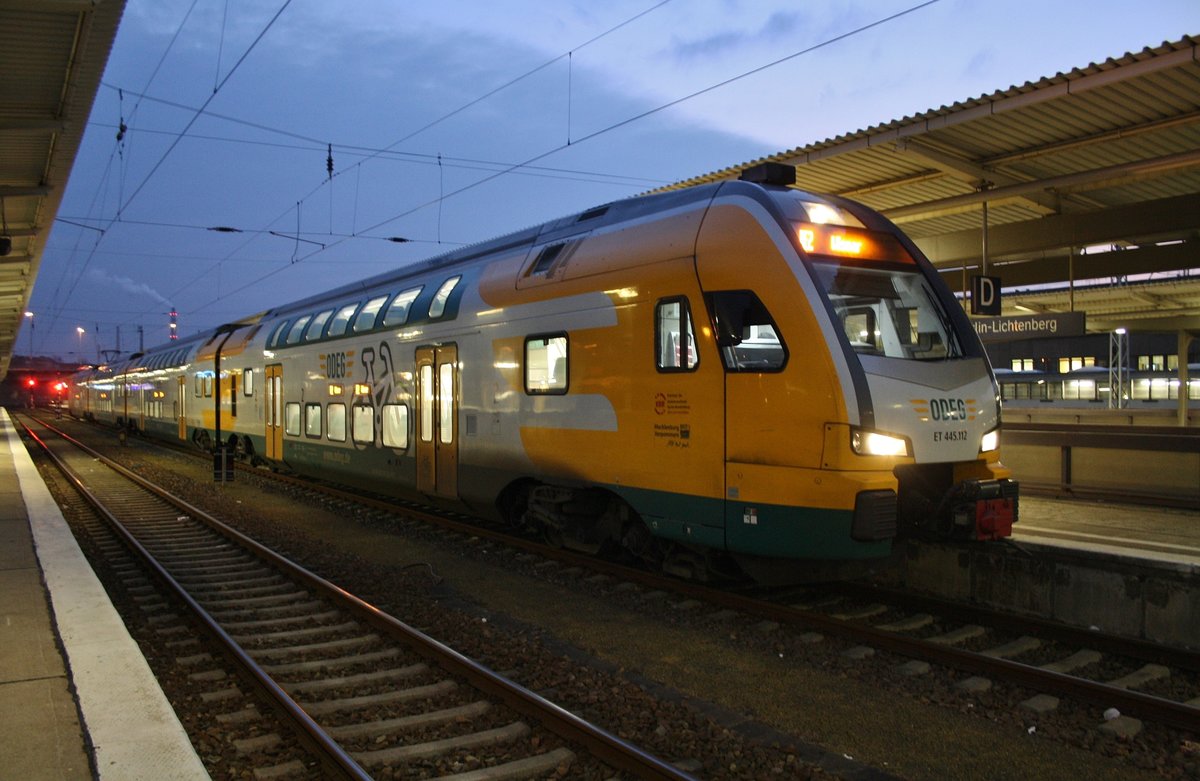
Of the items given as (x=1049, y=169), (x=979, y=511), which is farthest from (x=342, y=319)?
(x=1049, y=169)

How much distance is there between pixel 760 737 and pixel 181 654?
14.4 feet

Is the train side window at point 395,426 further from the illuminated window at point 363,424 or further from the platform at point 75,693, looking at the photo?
the platform at point 75,693

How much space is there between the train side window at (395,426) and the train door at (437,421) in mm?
458

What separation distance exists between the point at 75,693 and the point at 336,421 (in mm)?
9149

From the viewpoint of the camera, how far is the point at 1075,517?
390 inches

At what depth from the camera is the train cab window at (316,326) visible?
14.7m

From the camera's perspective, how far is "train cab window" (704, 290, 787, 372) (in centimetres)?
649

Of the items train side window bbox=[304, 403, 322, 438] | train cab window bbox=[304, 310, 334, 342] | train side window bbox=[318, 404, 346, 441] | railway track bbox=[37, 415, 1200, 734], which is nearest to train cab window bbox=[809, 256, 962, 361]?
railway track bbox=[37, 415, 1200, 734]

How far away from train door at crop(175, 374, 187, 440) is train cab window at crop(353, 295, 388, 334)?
1388 centimetres

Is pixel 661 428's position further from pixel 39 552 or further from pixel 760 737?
pixel 39 552

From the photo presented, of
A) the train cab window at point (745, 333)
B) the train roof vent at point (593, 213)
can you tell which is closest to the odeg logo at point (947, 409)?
the train cab window at point (745, 333)

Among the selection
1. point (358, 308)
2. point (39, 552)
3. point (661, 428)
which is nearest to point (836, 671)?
point (661, 428)

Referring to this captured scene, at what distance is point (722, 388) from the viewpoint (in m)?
6.68

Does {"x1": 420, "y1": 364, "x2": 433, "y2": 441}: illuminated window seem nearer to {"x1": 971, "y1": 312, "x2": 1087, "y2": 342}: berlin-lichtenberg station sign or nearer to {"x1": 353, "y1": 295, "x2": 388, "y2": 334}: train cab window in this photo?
{"x1": 353, "y1": 295, "x2": 388, "y2": 334}: train cab window
